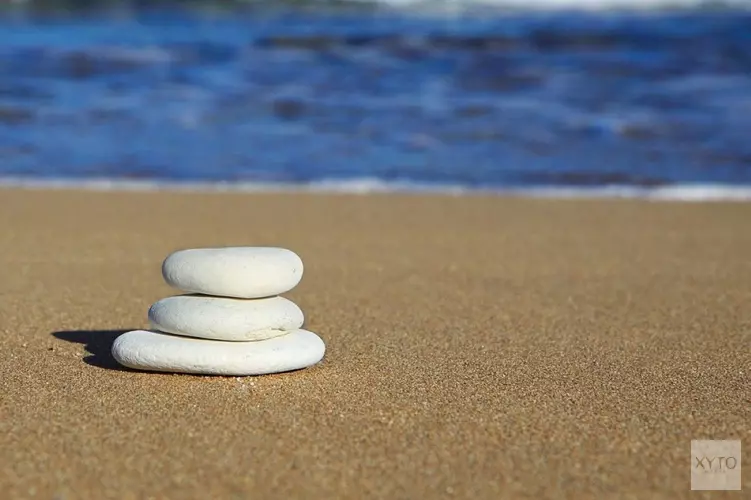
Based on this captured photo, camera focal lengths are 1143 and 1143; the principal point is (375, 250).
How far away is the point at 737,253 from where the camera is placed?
21.0ft

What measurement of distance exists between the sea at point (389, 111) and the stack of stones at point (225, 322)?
5297mm

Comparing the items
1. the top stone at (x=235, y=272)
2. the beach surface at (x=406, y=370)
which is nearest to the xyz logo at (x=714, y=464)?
the beach surface at (x=406, y=370)

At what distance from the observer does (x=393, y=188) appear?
9.17 metres

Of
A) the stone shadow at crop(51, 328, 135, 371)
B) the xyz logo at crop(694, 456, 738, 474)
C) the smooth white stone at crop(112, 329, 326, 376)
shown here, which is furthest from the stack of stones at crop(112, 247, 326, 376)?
the xyz logo at crop(694, 456, 738, 474)

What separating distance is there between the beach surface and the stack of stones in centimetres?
8

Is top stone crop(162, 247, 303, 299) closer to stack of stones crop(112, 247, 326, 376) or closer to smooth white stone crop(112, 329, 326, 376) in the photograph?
stack of stones crop(112, 247, 326, 376)

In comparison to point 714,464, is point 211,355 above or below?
above

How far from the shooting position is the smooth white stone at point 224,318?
11.9ft

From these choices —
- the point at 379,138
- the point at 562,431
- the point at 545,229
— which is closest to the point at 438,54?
the point at 379,138

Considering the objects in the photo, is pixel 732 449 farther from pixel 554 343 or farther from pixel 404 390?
pixel 554 343

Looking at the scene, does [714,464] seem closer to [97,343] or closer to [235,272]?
[235,272]

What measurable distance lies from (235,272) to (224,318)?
0.15 meters

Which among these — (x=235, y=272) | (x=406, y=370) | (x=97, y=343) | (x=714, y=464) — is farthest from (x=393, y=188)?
(x=714, y=464)

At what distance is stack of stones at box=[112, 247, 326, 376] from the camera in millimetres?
3617
